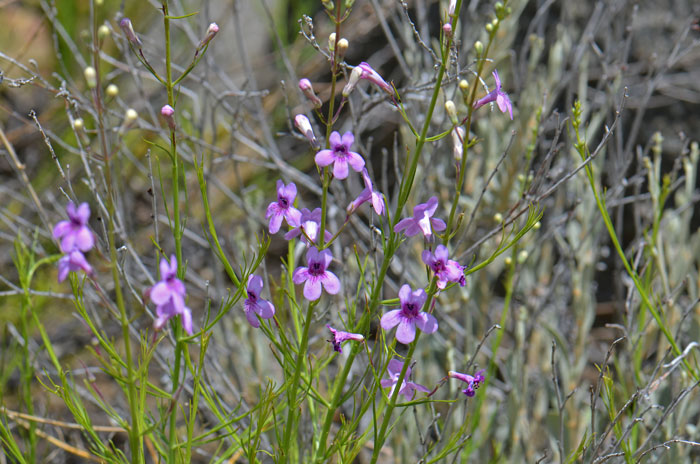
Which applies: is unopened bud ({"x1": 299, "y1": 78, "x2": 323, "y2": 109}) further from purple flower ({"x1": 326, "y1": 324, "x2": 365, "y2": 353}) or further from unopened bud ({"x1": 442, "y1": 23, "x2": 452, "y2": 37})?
purple flower ({"x1": 326, "y1": 324, "x2": 365, "y2": 353})

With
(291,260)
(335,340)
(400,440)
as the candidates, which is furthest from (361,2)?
(335,340)

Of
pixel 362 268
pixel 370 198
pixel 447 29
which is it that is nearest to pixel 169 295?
pixel 370 198

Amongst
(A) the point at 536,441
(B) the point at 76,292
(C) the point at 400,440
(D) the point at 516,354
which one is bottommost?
(A) the point at 536,441

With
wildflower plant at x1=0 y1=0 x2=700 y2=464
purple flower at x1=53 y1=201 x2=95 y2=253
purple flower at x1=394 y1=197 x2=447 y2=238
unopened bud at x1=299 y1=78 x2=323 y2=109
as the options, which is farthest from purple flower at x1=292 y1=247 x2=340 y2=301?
purple flower at x1=53 y1=201 x2=95 y2=253

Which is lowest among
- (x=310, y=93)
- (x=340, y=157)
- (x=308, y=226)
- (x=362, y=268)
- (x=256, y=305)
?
(x=362, y=268)

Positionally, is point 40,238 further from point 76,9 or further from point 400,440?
point 400,440

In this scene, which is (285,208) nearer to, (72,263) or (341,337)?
(341,337)

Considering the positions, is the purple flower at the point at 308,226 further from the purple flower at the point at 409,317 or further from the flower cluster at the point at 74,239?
the flower cluster at the point at 74,239
